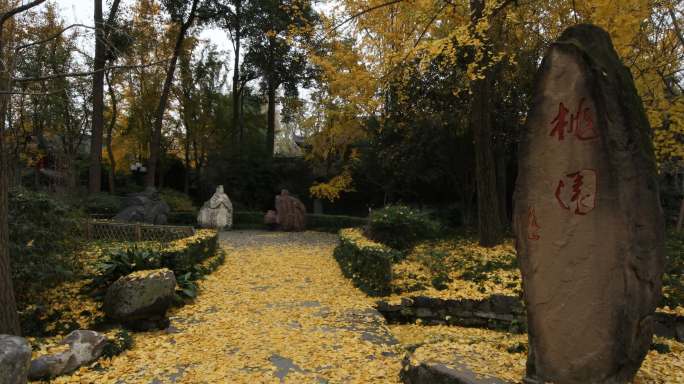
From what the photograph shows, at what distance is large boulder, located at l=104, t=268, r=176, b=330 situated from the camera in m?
5.66

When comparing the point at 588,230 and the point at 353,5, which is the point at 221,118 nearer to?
the point at 353,5

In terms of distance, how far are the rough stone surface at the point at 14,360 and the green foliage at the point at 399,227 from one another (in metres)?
7.66

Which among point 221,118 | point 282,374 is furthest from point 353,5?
point 221,118

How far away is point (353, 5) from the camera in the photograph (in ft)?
29.2

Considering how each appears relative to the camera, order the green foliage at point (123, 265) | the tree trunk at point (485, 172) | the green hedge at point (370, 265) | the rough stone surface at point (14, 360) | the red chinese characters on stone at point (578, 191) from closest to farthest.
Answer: the red chinese characters on stone at point (578, 191)
the rough stone surface at point (14, 360)
the green foliage at point (123, 265)
the green hedge at point (370, 265)
the tree trunk at point (485, 172)

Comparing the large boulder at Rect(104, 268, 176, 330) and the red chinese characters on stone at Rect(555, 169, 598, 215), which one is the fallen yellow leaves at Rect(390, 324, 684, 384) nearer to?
the red chinese characters on stone at Rect(555, 169, 598, 215)

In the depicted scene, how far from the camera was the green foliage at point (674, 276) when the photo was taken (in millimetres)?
6133

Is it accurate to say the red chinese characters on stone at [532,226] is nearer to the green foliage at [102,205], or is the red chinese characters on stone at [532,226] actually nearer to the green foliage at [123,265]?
the green foliage at [123,265]

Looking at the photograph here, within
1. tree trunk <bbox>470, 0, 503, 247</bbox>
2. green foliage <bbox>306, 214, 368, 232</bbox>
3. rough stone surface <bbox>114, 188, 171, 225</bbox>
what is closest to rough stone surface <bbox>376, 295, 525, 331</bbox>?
tree trunk <bbox>470, 0, 503, 247</bbox>

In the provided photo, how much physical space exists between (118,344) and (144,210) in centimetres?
1200

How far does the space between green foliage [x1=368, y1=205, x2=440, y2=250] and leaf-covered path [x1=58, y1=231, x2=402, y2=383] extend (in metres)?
1.89

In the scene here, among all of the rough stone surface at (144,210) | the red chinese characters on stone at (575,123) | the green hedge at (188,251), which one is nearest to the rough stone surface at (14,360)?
the green hedge at (188,251)

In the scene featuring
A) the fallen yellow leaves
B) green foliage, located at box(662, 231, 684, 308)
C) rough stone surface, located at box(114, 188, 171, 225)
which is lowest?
the fallen yellow leaves

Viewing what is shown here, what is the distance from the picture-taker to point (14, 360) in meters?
3.72
